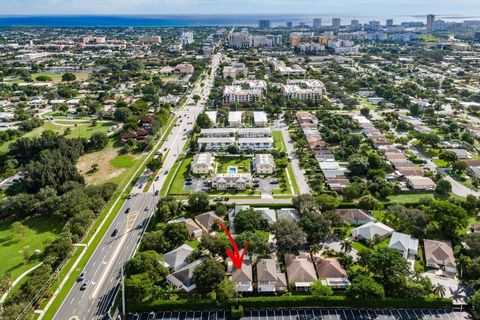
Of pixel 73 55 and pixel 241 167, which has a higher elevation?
pixel 73 55

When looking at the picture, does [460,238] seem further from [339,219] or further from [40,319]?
[40,319]

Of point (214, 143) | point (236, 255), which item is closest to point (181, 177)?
point (214, 143)

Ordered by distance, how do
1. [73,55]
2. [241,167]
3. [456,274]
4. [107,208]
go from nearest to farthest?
1. [456,274]
2. [107,208]
3. [241,167]
4. [73,55]

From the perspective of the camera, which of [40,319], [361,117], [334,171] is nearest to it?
[40,319]

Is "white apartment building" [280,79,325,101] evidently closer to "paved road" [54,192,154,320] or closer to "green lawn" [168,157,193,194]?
"green lawn" [168,157,193,194]

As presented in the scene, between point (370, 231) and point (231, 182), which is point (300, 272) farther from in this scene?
point (231, 182)

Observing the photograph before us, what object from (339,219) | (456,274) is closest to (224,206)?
(339,219)

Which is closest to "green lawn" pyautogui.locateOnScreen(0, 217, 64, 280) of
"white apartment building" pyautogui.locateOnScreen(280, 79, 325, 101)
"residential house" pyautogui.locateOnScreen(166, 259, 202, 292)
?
"residential house" pyautogui.locateOnScreen(166, 259, 202, 292)
